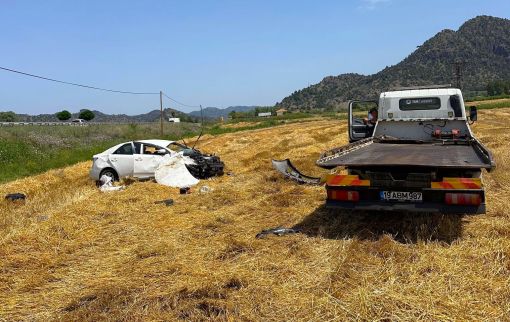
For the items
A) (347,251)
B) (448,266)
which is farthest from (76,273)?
(448,266)

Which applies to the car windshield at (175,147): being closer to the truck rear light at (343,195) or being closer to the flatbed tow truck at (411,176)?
the flatbed tow truck at (411,176)

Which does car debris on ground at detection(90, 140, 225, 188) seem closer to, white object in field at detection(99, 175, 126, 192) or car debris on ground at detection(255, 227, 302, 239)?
white object in field at detection(99, 175, 126, 192)

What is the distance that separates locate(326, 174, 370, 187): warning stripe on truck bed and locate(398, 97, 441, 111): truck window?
4.32m

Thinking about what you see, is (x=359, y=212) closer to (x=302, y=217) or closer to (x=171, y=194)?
(x=302, y=217)

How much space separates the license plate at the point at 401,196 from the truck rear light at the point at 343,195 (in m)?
0.37

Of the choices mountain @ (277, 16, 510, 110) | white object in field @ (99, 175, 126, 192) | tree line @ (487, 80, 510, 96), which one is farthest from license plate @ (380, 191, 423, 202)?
mountain @ (277, 16, 510, 110)

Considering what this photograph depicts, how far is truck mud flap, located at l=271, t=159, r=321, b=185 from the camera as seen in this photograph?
1188cm

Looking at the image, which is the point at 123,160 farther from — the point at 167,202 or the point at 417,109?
the point at 417,109

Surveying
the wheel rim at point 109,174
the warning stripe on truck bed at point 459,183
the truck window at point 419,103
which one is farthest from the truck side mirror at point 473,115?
the wheel rim at point 109,174

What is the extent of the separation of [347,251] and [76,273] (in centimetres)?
351

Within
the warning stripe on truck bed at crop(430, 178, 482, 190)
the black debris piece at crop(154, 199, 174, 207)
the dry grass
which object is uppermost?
the warning stripe on truck bed at crop(430, 178, 482, 190)

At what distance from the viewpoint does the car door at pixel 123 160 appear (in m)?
14.1

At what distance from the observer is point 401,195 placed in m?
6.27

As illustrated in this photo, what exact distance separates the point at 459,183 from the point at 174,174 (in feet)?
28.1
